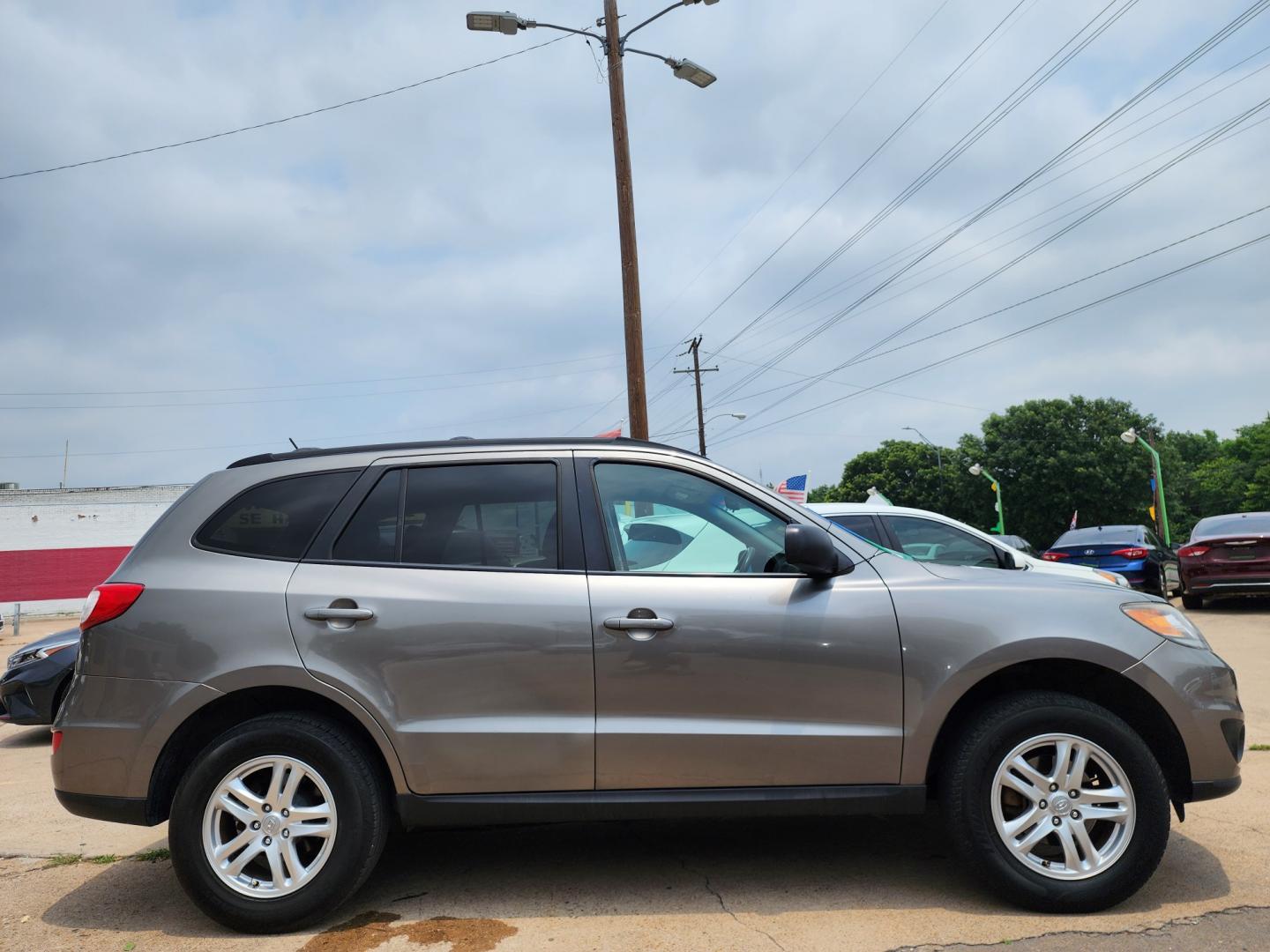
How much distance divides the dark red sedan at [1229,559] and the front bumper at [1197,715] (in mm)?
11772

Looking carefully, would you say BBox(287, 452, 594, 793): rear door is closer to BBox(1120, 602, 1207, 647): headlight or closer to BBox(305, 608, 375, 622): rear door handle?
BBox(305, 608, 375, 622): rear door handle

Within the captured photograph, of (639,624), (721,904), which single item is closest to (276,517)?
(639,624)

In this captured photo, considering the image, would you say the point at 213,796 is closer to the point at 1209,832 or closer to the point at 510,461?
the point at 510,461

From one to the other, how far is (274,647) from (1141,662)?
3.23 metres

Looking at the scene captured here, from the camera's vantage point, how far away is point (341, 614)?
3.70m

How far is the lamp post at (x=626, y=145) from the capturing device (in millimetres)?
12570

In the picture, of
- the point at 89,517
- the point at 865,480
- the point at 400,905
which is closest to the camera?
the point at 400,905

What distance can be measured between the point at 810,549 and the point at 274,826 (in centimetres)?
222

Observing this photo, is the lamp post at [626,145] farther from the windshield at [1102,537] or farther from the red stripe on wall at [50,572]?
the red stripe on wall at [50,572]

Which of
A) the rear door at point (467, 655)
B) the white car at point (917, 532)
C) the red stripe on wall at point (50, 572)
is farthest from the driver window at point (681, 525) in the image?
the red stripe on wall at point (50, 572)

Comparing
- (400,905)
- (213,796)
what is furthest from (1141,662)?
(213,796)

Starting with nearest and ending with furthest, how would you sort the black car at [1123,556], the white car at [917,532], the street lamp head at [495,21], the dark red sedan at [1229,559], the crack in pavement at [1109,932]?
the crack in pavement at [1109,932], the white car at [917,532], the street lamp head at [495,21], the dark red sedan at [1229,559], the black car at [1123,556]

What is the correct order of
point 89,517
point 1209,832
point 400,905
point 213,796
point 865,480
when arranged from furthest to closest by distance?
point 865,480 < point 89,517 < point 1209,832 < point 400,905 < point 213,796

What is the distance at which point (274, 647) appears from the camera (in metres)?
3.67
